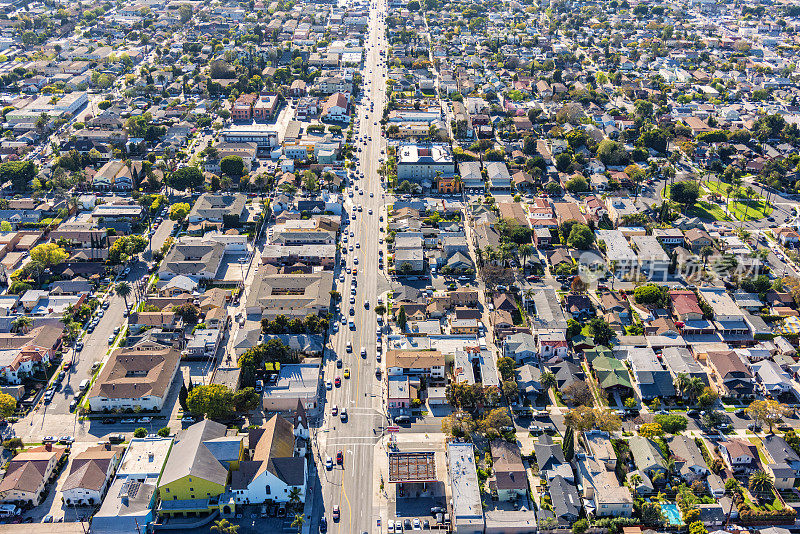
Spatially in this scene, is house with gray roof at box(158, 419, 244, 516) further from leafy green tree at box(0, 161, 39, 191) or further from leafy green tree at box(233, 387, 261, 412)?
leafy green tree at box(0, 161, 39, 191)

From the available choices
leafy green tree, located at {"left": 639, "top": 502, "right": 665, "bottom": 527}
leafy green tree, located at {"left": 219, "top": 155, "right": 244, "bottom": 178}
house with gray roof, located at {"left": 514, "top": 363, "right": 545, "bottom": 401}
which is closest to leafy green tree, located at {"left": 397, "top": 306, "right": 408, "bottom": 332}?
house with gray roof, located at {"left": 514, "top": 363, "right": 545, "bottom": 401}

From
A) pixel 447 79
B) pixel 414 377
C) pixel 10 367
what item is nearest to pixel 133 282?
pixel 10 367

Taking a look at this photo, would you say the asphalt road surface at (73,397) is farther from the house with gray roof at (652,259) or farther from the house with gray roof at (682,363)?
the house with gray roof at (652,259)

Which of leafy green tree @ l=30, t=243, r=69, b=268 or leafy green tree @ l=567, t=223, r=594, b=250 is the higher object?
leafy green tree @ l=30, t=243, r=69, b=268

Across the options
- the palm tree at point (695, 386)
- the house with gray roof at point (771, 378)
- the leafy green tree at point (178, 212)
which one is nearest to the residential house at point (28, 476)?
the leafy green tree at point (178, 212)

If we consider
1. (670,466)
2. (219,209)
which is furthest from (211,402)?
(219,209)

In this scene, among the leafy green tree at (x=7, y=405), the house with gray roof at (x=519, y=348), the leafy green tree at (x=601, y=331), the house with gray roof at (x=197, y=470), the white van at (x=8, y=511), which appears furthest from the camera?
the leafy green tree at (x=601, y=331)
